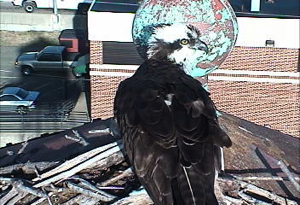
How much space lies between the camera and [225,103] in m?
24.9

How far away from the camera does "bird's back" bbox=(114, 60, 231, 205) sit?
5527 millimetres

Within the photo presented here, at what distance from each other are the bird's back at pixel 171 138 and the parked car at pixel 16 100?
23.3 m

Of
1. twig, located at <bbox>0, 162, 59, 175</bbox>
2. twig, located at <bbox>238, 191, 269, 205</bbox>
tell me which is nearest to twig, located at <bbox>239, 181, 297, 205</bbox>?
twig, located at <bbox>238, 191, 269, 205</bbox>

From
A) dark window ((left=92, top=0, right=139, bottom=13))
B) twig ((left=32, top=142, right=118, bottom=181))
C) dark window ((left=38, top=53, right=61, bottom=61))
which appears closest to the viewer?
twig ((left=32, top=142, right=118, bottom=181))

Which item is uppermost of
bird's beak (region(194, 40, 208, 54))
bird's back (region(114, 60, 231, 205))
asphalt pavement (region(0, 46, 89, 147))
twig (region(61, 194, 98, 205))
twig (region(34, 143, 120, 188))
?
bird's beak (region(194, 40, 208, 54))

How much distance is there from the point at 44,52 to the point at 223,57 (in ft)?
96.6

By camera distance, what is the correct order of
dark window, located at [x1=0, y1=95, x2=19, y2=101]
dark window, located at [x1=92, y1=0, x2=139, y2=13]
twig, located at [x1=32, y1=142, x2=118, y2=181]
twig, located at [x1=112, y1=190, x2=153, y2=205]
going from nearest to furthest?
twig, located at [x1=112, y1=190, x2=153, y2=205], twig, located at [x1=32, y1=142, x2=118, y2=181], dark window, located at [x1=92, y1=0, x2=139, y2=13], dark window, located at [x1=0, y1=95, x2=19, y2=101]

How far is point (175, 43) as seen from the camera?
22.7ft

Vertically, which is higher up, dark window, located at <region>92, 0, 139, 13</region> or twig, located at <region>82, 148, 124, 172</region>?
dark window, located at <region>92, 0, 139, 13</region>

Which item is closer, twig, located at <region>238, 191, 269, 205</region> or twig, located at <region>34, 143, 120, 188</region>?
twig, located at <region>238, 191, 269, 205</region>

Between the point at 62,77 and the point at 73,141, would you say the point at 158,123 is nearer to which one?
the point at 73,141

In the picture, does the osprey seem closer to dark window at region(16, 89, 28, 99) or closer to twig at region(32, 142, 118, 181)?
twig at region(32, 142, 118, 181)

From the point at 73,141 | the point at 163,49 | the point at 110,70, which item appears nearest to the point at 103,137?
the point at 73,141

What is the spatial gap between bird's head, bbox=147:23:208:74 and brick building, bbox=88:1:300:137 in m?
15.7
